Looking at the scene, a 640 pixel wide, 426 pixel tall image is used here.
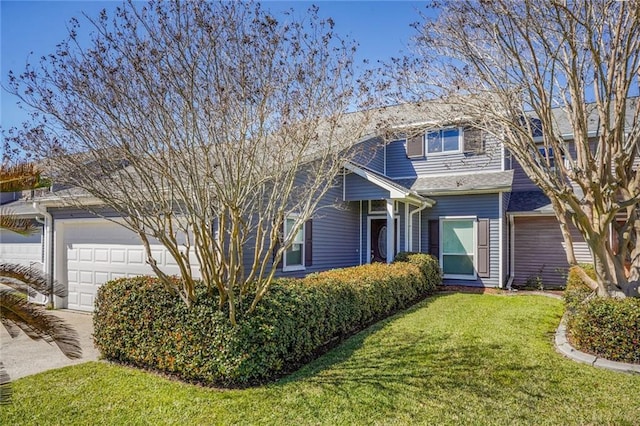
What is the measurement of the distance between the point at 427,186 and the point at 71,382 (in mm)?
11928

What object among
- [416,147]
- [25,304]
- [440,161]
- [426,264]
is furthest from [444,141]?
Result: [25,304]

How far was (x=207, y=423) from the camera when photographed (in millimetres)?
4535

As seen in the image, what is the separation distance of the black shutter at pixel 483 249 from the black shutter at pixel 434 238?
53.7 inches

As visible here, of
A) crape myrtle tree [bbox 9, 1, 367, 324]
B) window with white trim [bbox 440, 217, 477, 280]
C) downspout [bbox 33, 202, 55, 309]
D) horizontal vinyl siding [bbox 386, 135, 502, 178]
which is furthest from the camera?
horizontal vinyl siding [bbox 386, 135, 502, 178]

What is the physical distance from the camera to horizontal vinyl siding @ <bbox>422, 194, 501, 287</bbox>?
45.4 feet

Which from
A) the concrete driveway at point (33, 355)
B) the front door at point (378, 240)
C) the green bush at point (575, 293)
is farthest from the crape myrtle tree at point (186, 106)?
the front door at point (378, 240)

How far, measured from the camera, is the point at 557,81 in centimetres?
806

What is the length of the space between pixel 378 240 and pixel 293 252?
198 inches

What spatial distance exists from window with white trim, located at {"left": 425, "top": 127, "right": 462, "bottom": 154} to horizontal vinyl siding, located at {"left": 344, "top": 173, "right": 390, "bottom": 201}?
11.8ft

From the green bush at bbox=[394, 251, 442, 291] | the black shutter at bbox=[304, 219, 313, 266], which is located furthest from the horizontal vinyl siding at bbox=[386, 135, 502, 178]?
the black shutter at bbox=[304, 219, 313, 266]

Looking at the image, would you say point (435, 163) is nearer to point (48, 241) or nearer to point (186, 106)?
point (186, 106)

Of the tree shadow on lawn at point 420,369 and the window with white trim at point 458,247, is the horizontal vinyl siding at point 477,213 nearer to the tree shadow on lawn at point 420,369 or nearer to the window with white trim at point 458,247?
the window with white trim at point 458,247

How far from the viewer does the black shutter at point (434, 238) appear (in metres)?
14.8

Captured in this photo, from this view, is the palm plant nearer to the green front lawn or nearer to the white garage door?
the green front lawn
